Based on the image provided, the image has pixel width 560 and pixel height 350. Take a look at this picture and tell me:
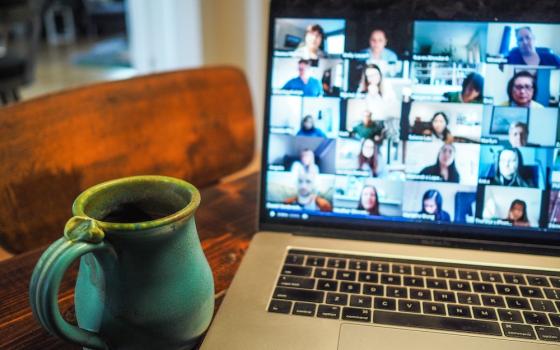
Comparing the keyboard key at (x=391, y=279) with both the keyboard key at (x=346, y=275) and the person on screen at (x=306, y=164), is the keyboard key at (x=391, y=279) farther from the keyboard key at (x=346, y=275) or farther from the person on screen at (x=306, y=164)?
the person on screen at (x=306, y=164)

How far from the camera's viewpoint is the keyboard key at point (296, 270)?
0.57 m

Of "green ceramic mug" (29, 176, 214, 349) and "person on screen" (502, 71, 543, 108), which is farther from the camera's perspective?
"person on screen" (502, 71, 543, 108)

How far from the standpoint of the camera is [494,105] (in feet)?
1.97

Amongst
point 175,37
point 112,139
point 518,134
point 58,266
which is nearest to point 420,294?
point 518,134

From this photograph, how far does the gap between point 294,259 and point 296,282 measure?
0.04m

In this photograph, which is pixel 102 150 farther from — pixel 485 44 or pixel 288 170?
pixel 485 44

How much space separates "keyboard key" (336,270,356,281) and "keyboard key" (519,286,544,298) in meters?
0.16

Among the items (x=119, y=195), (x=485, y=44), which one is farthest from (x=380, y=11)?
(x=119, y=195)

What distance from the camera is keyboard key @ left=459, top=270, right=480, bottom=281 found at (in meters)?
0.56

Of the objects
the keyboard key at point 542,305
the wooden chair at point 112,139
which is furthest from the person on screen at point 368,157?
the wooden chair at point 112,139

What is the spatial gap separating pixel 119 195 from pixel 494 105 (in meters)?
0.40

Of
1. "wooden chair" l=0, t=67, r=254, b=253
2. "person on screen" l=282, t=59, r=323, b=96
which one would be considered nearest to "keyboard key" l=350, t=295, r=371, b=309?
"person on screen" l=282, t=59, r=323, b=96

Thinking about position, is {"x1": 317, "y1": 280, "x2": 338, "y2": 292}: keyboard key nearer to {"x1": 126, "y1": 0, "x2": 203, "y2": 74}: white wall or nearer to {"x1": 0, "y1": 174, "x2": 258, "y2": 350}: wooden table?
{"x1": 0, "y1": 174, "x2": 258, "y2": 350}: wooden table

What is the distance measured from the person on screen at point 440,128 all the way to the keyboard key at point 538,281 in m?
0.16
